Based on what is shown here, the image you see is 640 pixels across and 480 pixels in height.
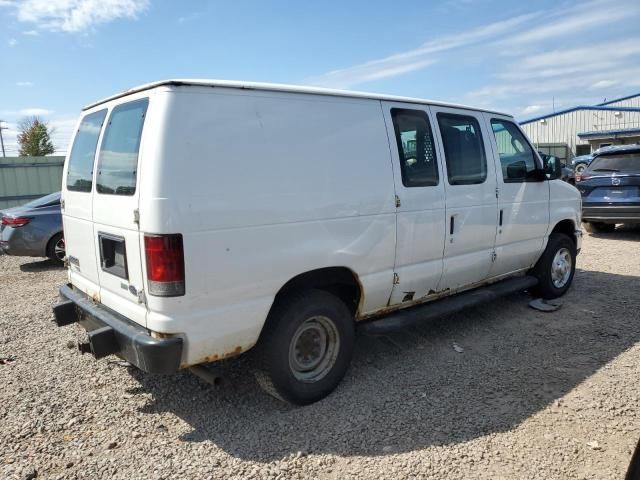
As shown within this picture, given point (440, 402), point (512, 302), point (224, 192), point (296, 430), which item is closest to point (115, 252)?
point (224, 192)

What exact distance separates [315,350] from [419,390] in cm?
88

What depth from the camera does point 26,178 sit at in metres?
13.0

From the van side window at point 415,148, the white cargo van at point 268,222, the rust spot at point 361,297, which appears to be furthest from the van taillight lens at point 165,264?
the van side window at point 415,148

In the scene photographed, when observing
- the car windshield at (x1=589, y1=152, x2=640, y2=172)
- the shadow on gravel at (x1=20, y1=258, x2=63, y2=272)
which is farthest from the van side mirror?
the shadow on gravel at (x1=20, y1=258, x2=63, y2=272)

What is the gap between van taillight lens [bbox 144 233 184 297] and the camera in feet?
9.01

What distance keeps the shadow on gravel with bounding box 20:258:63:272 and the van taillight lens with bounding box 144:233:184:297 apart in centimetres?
686

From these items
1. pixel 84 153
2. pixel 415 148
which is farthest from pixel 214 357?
pixel 415 148

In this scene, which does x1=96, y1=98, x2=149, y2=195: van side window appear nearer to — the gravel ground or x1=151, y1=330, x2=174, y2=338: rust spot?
x1=151, y1=330, x2=174, y2=338: rust spot

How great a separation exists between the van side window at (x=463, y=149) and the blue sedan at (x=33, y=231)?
6918mm

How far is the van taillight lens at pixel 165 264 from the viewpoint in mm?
2746

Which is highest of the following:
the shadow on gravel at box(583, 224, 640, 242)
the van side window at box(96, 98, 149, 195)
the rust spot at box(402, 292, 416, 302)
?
the van side window at box(96, 98, 149, 195)

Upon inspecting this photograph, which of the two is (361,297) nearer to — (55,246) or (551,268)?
(551,268)

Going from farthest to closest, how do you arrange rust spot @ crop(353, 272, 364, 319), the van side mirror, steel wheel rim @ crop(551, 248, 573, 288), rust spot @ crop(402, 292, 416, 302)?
steel wheel rim @ crop(551, 248, 573, 288), the van side mirror, rust spot @ crop(402, 292, 416, 302), rust spot @ crop(353, 272, 364, 319)

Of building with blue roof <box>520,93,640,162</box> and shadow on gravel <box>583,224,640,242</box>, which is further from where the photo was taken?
building with blue roof <box>520,93,640,162</box>
